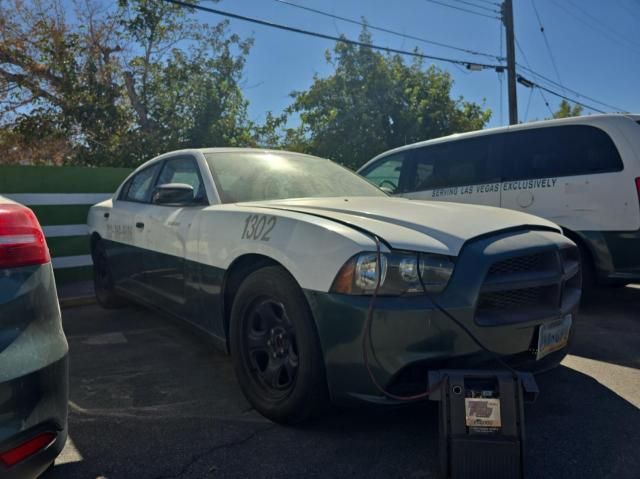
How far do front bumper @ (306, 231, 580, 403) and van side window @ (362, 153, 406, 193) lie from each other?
4.28m

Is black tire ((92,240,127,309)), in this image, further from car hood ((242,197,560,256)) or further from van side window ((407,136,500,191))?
van side window ((407,136,500,191))

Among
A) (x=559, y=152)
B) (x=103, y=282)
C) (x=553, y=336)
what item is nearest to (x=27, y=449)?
(x=553, y=336)

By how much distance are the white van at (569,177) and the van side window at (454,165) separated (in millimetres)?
11

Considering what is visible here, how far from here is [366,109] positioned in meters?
16.5

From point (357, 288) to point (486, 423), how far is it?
2.49ft

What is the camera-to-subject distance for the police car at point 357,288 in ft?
7.56

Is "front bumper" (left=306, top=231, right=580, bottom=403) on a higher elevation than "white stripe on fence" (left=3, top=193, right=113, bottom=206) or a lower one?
lower

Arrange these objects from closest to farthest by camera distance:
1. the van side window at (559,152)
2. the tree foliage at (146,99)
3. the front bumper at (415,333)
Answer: the front bumper at (415,333)
the van side window at (559,152)
the tree foliage at (146,99)

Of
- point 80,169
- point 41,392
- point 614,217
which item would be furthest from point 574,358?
point 80,169

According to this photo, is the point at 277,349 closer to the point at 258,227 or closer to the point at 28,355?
the point at 258,227

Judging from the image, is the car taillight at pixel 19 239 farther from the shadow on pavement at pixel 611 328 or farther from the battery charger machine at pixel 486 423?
the shadow on pavement at pixel 611 328

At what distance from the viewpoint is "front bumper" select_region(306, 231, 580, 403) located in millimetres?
2271

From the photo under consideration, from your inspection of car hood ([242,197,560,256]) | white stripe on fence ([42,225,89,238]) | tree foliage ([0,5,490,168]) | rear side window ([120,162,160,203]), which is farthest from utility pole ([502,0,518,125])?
car hood ([242,197,560,256])

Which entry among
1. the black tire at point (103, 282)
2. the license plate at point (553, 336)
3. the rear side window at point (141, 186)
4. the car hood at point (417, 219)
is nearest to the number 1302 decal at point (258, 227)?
the car hood at point (417, 219)
